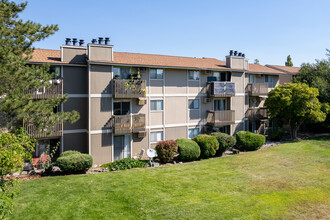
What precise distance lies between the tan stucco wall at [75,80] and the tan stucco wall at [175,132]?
7.71 metres

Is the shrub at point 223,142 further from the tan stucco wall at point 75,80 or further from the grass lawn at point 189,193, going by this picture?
the tan stucco wall at point 75,80

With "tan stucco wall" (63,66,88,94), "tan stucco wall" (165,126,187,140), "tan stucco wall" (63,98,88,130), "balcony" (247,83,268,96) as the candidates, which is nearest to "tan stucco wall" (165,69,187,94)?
"tan stucco wall" (165,126,187,140)

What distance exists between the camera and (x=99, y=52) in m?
17.1

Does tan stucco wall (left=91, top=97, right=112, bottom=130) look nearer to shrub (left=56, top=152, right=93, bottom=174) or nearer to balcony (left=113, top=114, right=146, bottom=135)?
balcony (left=113, top=114, right=146, bottom=135)

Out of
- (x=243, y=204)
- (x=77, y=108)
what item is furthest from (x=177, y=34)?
(x=243, y=204)

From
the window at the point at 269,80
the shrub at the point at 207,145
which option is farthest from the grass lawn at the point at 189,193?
the window at the point at 269,80

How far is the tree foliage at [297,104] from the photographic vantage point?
2195 cm

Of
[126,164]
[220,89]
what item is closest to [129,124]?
[126,164]

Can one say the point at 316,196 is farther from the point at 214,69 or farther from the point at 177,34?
the point at 177,34

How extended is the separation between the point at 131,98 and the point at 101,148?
4.58 m

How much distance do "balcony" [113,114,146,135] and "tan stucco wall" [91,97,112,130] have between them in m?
0.78

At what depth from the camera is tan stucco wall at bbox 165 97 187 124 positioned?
2002cm

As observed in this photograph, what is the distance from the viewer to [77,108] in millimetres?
17141

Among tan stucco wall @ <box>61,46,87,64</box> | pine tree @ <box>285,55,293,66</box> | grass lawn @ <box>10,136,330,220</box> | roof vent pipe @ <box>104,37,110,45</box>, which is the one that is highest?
pine tree @ <box>285,55,293,66</box>
